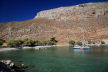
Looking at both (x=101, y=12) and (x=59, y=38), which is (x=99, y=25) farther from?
(x=59, y=38)

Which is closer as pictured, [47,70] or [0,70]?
[0,70]

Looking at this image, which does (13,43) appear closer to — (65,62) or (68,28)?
(65,62)

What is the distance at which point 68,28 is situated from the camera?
15350cm

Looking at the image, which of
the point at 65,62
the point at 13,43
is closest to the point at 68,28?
the point at 13,43

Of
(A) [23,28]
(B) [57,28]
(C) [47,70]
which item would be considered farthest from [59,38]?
(C) [47,70]

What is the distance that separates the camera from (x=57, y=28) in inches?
6058

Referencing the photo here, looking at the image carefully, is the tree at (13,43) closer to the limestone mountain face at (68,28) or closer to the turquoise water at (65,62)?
the turquoise water at (65,62)

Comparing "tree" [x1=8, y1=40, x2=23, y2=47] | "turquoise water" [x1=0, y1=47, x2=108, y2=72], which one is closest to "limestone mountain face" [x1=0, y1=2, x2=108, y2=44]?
"tree" [x1=8, y1=40, x2=23, y2=47]

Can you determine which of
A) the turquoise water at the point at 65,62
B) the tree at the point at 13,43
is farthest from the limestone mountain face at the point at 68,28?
the turquoise water at the point at 65,62

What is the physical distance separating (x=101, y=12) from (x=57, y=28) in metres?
73.6

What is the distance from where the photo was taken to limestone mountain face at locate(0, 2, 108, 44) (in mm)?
136875

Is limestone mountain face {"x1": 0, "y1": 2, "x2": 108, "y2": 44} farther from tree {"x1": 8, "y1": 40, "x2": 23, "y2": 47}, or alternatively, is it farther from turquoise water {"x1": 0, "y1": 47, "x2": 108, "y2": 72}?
turquoise water {"x1": 0, "y1": 47, "x2": 108, "y2": 72}

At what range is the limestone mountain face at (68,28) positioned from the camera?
13688 centimetres

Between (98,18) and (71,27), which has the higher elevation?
(98,18)
